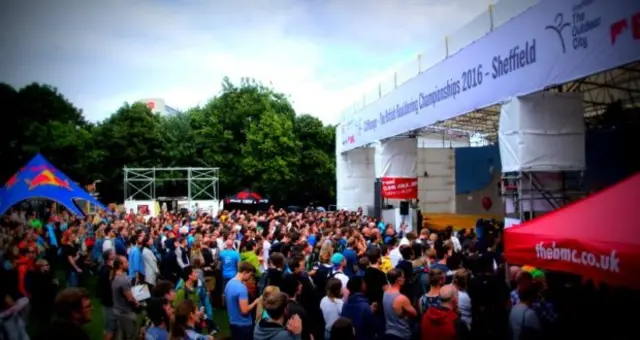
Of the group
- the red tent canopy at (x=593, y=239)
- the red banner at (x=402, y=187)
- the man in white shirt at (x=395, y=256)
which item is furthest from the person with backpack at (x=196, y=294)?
the red banner at (x=402, y=187)

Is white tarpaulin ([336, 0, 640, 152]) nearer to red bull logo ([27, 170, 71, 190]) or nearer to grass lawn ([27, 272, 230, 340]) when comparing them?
grass lawn ([27, 272, 230, 340])

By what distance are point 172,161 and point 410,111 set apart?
3021 centimetres

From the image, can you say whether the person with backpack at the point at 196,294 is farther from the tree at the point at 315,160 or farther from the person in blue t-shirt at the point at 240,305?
the tree at the point at 315,160

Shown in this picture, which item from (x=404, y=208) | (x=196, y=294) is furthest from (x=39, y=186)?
(x=404, y=208)

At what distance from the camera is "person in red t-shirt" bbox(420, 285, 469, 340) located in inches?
187

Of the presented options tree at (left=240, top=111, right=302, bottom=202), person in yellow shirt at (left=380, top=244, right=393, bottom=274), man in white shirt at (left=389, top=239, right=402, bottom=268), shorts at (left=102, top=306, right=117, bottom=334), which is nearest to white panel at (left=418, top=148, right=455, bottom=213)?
tree at (left=240, top=111, right=302, bottom=202)

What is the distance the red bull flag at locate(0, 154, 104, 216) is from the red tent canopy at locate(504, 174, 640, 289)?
1286cm

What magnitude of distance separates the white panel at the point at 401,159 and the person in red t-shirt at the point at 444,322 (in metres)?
12.4

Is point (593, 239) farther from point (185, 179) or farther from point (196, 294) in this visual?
point (185, 179)

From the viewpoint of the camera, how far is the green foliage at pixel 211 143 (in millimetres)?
38125

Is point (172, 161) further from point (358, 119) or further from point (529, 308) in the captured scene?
point (529, 308)

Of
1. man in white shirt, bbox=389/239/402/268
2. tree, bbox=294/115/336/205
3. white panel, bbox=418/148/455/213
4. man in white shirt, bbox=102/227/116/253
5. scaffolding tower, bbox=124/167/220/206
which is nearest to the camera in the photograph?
man in white shirt, bbox=389/239/402/268

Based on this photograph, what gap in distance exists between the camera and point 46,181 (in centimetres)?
1489

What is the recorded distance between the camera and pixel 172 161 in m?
41.7
